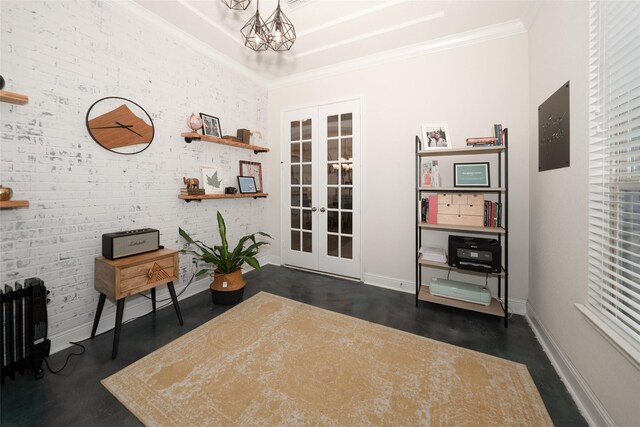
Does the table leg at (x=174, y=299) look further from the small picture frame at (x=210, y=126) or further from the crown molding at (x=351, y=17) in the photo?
the crown molding at (x=351, y=17)

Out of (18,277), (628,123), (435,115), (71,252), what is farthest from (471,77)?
(18,277)

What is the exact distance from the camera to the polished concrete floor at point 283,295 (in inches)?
57.2

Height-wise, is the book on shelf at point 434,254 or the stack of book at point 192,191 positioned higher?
the stack of book at point 192,191

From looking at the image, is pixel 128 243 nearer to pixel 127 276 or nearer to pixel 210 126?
pixel 127 276

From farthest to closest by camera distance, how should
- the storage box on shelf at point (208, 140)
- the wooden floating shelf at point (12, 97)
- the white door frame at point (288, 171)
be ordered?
the white door frame at point (288, 171) < the storage box on shelf at point (208, 140) < the wooden floating shelf at point (12, 97)

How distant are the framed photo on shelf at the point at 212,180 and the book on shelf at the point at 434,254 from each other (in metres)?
2.55

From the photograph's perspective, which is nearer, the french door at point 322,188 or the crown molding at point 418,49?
the crown molding at point 418,49

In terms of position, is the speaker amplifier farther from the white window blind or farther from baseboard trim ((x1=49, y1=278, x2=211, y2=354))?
the white window blind

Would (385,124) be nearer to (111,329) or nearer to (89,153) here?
(89,153)

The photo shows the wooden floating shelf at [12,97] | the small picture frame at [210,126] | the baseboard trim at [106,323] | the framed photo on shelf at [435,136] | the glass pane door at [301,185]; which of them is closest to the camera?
the wooden floating shelf at [12,97]

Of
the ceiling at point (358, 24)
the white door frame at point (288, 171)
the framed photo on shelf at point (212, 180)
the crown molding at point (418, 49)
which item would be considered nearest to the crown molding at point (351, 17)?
the ceiling at point (358, 24)

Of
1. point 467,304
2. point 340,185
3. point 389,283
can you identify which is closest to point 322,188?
point 340,185

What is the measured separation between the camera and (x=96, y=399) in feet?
5.06

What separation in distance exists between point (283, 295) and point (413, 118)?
2612 mm
